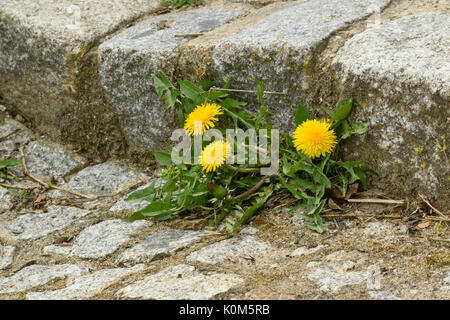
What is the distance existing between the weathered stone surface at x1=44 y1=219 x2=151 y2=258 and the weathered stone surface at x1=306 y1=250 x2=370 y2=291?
0.79 metres

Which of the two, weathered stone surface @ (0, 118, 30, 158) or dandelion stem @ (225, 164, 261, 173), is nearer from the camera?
dandelion stem @ (225, 164, 261, 173)

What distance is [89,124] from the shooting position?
2.95 m

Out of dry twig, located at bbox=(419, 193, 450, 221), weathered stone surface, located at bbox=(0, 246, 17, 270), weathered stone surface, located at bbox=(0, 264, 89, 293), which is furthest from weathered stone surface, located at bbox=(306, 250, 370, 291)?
weathered stone surface, located at bbox=(0, 246, 17, 270)

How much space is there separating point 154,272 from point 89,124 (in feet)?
4.52

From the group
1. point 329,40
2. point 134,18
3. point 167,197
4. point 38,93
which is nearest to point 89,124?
point 38,93

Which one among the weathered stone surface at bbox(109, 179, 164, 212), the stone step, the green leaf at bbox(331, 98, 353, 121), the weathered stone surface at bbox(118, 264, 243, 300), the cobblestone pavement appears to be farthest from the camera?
the weathered stone surface at bbox(109, 179, 164, 212)

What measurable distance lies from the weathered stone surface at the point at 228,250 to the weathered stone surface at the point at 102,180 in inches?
35.1

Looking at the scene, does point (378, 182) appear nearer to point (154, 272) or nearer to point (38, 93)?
point (154, 272)

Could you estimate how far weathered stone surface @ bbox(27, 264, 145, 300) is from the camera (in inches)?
67.6

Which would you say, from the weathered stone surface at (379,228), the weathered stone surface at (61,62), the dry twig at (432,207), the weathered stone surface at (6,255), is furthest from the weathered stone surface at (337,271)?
the weathered stone surface at (61,62)

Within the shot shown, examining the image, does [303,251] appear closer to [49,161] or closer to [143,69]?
[143,69]

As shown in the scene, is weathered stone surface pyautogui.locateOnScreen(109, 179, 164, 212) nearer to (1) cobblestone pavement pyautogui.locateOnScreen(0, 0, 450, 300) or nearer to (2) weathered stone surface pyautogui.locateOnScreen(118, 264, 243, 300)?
(1) cobblestone pavement pyautogui.locateOnScreen(0, 0, 450, 300)

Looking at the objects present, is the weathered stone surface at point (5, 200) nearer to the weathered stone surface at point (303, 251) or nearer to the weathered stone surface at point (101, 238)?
the weathered stone surface at point (101, 238)

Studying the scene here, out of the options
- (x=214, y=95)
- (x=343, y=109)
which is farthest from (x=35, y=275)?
(x=343, y=109)
